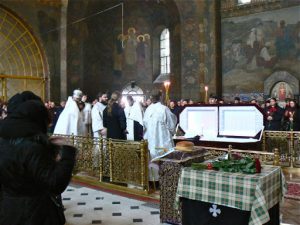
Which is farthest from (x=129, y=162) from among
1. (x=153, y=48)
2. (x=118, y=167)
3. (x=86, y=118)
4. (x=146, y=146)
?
(x=153, y=48)

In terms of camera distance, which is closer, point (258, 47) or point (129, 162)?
point (129, 162)

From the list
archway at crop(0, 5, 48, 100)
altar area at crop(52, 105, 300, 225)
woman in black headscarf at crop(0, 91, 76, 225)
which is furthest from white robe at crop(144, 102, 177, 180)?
archway at crop(0, 5, 48, 100)

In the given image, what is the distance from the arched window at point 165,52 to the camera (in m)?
19.9

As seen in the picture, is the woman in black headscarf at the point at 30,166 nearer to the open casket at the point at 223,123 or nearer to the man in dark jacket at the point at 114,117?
the open casket at the point at 223,123

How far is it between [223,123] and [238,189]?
3.85 m

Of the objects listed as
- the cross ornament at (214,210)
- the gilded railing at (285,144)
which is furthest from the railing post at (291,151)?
the cross ornament at (214,210)

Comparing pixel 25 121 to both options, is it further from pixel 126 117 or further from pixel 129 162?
pixel 126 117

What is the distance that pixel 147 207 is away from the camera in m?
5.35

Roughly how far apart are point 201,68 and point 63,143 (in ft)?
46.1

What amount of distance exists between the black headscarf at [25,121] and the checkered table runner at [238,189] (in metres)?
1.66

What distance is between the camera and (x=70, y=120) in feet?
25.9

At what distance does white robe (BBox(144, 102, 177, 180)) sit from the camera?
679cm

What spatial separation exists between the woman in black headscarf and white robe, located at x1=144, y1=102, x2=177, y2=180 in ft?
15.0

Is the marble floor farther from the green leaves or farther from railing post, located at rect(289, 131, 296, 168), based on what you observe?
railing post, located at rect(289, 131, 296, 168)
